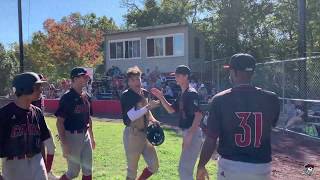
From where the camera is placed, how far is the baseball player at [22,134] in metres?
4.57

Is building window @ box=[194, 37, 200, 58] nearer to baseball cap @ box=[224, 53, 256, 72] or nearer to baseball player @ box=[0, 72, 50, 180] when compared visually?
baseball player @ box=[0, 72, 50, 180]

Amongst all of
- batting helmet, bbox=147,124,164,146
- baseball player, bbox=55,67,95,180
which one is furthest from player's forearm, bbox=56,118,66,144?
batting helmet, bbox=147,124,164,146

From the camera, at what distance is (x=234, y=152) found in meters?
4.18

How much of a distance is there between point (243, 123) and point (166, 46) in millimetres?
29530

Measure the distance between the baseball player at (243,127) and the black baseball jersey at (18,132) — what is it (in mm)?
1784

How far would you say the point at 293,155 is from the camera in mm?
11852

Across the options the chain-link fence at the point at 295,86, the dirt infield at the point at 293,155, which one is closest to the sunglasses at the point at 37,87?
the dirt infield at the point at 293,155

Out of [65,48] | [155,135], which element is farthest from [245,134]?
[65,48]

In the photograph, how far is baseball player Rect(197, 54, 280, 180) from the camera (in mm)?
4164

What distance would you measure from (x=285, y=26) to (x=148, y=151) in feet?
109

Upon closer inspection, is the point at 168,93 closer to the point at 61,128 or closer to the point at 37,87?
the point at 61,128

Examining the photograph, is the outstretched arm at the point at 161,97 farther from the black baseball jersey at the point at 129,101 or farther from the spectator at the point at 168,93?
the spectator at the point at 168,93

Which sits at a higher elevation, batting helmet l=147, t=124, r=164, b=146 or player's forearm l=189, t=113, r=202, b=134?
player's forearm l=189, t=113, r=202, b=134

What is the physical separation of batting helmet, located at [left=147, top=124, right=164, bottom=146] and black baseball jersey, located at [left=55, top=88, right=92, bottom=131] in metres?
0.97
